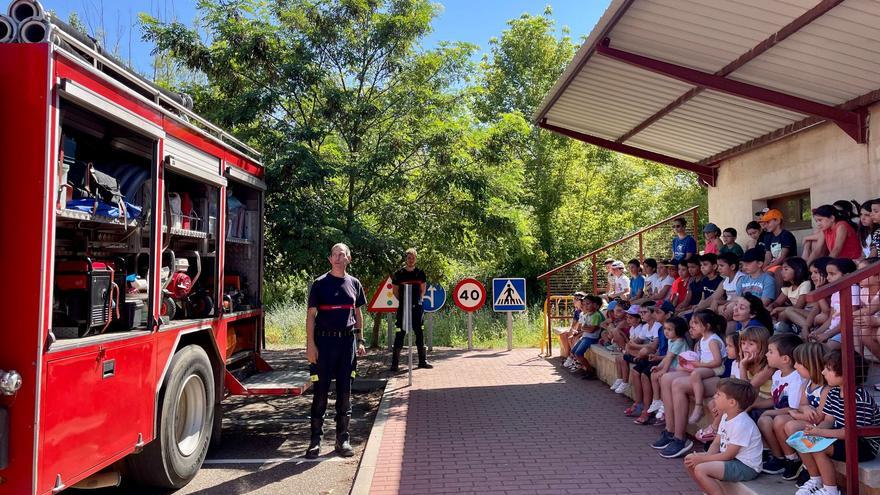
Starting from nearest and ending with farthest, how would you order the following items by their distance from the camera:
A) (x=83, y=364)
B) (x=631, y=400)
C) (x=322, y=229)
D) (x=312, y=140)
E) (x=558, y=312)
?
1. (x=83, y=364)
2. (x=631, y=400)
3. (x=322, y=229)
4. (x=312, y=140)
5. (x=558, y=312)

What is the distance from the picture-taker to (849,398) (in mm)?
3879

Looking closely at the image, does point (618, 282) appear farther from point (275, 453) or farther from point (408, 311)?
point (275, 453)

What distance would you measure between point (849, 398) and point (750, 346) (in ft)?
5.18

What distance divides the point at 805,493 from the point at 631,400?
14.3 ft

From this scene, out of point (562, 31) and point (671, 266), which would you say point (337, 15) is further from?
point (562, 31)

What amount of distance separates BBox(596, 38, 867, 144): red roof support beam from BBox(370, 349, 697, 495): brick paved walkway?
3.93 meters

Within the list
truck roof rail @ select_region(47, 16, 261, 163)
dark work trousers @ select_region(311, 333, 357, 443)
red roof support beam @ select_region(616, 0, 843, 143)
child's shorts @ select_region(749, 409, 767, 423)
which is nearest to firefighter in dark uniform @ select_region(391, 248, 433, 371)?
dark work trousers @ select_region(311, 333, 357, 443)

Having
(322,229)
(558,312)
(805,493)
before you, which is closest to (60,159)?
(805,493)

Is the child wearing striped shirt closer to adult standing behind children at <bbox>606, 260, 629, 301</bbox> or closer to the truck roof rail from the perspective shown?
the truck roof rail

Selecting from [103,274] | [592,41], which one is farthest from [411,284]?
[103,274]

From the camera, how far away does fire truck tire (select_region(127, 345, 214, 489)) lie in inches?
193

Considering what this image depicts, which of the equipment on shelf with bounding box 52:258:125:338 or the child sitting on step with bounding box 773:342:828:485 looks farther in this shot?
the child sitting on step with bounding box 773:342:828:485

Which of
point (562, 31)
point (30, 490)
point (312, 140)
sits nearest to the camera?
point (30, 490)

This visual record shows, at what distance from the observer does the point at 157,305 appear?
4789 millimetres
